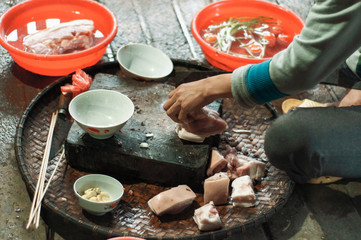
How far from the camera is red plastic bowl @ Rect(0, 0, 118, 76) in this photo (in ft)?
10.3

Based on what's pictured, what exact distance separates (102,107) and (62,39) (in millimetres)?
949

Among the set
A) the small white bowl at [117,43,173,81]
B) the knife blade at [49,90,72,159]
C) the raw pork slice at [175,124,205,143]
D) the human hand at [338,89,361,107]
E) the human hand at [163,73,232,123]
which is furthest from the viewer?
the small white bowl at [117,43,173,81]

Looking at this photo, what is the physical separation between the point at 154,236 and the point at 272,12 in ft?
8.67

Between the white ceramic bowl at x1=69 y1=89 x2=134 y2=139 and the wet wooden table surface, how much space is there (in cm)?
61

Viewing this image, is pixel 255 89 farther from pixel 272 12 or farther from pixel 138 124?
pixel 272 12

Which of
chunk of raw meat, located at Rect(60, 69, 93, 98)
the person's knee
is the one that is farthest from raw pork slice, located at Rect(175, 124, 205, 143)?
chunk of raw meat, located at Rect(60, 69, 93, 98)

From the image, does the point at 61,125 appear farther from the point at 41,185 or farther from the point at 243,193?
the point at 243,193

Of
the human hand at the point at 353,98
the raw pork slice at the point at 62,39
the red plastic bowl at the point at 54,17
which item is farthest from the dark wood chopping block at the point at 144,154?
the human hand at the point at 353,98

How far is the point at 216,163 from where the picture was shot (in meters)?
2.59

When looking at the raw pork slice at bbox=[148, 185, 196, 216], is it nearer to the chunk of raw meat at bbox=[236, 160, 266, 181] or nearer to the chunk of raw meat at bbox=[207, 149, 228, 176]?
the chunk of raw meat at bbox=[207, 149, 228, 176]

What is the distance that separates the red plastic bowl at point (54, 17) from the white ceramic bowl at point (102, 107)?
60 centimetres

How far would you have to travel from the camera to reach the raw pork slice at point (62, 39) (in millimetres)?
3295

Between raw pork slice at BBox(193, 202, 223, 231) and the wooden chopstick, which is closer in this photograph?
the wooden chopstick

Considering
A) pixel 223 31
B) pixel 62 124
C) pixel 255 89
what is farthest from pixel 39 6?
pixel 255 89
